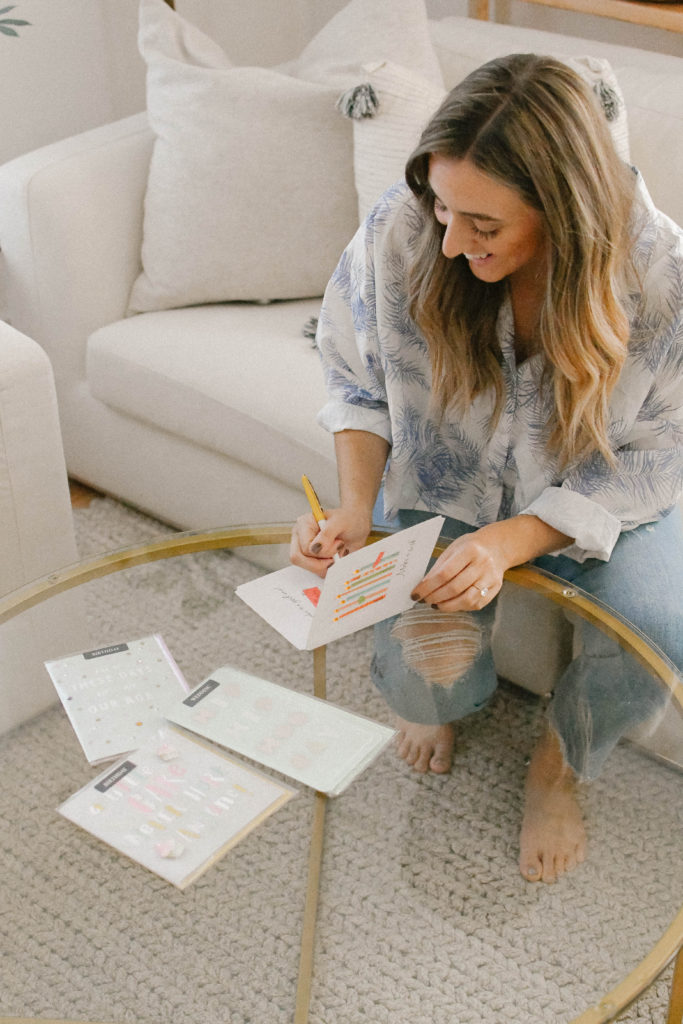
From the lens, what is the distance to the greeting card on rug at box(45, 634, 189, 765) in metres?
1.04

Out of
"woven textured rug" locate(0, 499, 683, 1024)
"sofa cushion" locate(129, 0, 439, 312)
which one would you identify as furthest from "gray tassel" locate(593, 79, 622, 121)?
"woven textured rug" locate(0, 499, 683, 1024)

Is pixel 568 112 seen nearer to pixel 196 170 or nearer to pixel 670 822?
pixel 670 822

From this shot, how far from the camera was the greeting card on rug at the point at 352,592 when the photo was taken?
1077 mm

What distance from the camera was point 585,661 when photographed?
1135 millimetres

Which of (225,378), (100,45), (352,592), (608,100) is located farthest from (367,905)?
(100,45)

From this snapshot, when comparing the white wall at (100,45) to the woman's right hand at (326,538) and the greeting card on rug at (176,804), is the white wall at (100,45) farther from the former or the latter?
the greeting card on rug at (176,804)

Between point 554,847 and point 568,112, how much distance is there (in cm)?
64

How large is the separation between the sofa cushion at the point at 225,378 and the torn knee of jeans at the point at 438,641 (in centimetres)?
54

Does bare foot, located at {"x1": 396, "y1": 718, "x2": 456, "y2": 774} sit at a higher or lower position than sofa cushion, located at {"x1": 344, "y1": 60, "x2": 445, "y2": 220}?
lower

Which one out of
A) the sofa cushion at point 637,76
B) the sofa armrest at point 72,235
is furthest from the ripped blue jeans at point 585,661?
the sofa armrest at point 72,235

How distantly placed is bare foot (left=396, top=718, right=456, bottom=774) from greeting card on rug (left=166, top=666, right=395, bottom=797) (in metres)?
0.02

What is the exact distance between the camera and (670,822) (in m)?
0.96

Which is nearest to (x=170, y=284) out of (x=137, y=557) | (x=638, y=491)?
(x=137, y=557)

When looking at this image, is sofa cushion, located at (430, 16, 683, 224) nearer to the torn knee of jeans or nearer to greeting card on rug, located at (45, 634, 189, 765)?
the torn knee of jeans
